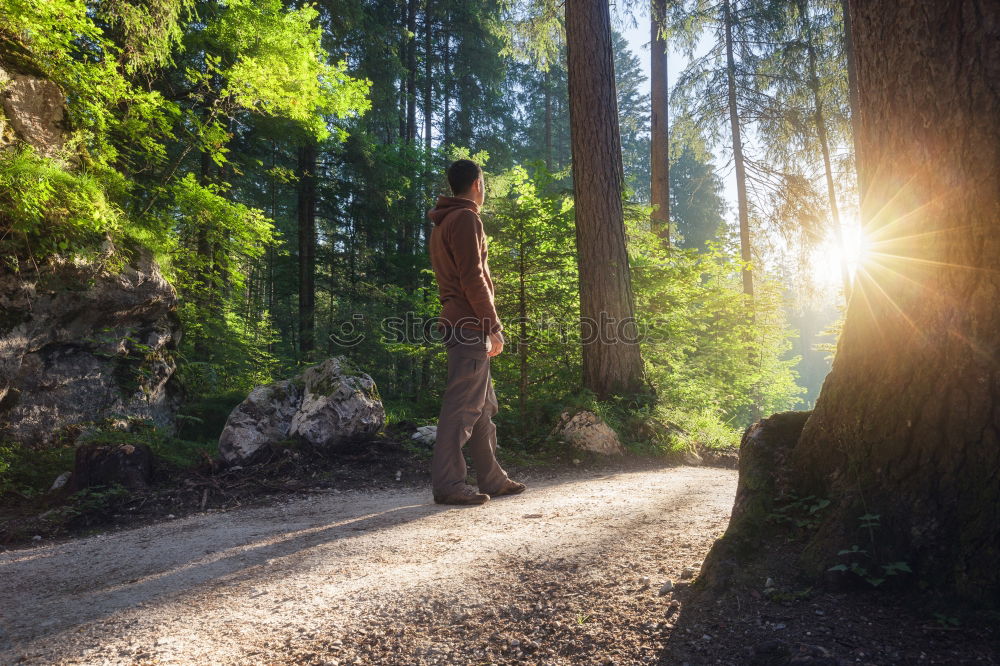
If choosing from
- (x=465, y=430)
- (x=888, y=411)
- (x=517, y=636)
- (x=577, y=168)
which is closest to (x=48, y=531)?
(x=465, y=430)

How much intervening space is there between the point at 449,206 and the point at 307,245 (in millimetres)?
10487

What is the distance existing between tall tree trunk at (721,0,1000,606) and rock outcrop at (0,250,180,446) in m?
7.23

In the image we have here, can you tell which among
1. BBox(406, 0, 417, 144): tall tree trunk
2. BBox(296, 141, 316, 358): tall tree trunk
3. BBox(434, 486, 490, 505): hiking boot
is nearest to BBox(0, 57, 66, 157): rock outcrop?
BBox(434, 486, 490, 505): hiking boot

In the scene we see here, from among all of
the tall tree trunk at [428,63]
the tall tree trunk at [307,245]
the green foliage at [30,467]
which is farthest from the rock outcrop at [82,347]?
the tall tree trunk at [428,63]

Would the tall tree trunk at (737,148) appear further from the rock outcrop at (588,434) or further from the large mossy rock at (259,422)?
the large mossy rock at (259,422)

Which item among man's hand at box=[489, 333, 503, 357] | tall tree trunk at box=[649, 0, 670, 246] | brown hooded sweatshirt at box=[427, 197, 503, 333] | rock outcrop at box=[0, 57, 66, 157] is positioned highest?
tall tree trunk at box=[649, 0, 670, 246]

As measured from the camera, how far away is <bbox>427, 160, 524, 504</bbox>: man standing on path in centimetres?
402

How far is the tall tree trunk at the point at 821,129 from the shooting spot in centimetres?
1530

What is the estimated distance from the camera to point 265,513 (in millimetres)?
4219

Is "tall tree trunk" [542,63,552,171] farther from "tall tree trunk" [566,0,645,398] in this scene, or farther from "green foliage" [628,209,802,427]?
"tall tree trunk" [566,0,645,398]

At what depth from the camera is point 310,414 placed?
6027mm

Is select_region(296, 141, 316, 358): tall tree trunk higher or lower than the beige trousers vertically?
higher

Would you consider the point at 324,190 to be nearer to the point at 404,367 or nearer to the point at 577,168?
the point at 404,367

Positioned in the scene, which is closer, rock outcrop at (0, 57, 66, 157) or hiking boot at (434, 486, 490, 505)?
hiking boot at (434, 486, 490, 505)
